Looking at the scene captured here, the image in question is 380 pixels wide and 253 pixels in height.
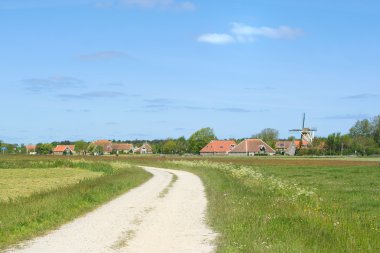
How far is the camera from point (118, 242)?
12.8 m

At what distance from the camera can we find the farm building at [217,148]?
576ft

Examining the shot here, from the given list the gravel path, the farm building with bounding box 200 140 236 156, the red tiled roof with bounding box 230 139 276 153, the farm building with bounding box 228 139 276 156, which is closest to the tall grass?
the gravel path

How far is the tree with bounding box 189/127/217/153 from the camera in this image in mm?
187000

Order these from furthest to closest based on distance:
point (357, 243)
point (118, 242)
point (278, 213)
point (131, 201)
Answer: point (131, 201) < point (278, 213) < point (118, 242) < point (357, 243)

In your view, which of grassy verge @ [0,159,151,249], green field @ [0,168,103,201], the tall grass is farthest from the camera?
green field @ [0,168,103,201]

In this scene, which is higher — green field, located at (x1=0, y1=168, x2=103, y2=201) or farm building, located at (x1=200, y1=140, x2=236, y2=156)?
farm building, located at (x1=200, y1=140, x2=236, y2=156)

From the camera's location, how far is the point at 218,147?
17700 centimetres

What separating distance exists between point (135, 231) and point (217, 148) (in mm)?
162459

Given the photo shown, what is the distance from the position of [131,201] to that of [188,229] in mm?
8268

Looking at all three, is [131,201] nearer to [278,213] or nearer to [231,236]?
[278,213]

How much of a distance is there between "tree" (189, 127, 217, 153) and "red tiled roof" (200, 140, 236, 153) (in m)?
6.36

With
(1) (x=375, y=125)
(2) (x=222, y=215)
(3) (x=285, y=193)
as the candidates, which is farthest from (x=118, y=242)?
(1) (x=375, y=125)

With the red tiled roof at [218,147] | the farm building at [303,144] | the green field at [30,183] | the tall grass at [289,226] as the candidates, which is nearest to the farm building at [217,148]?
the red tiled roof at [218,147]

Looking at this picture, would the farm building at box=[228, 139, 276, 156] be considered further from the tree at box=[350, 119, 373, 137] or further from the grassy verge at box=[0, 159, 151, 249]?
the grassy verge at box=[0, 159, 151, 249]
